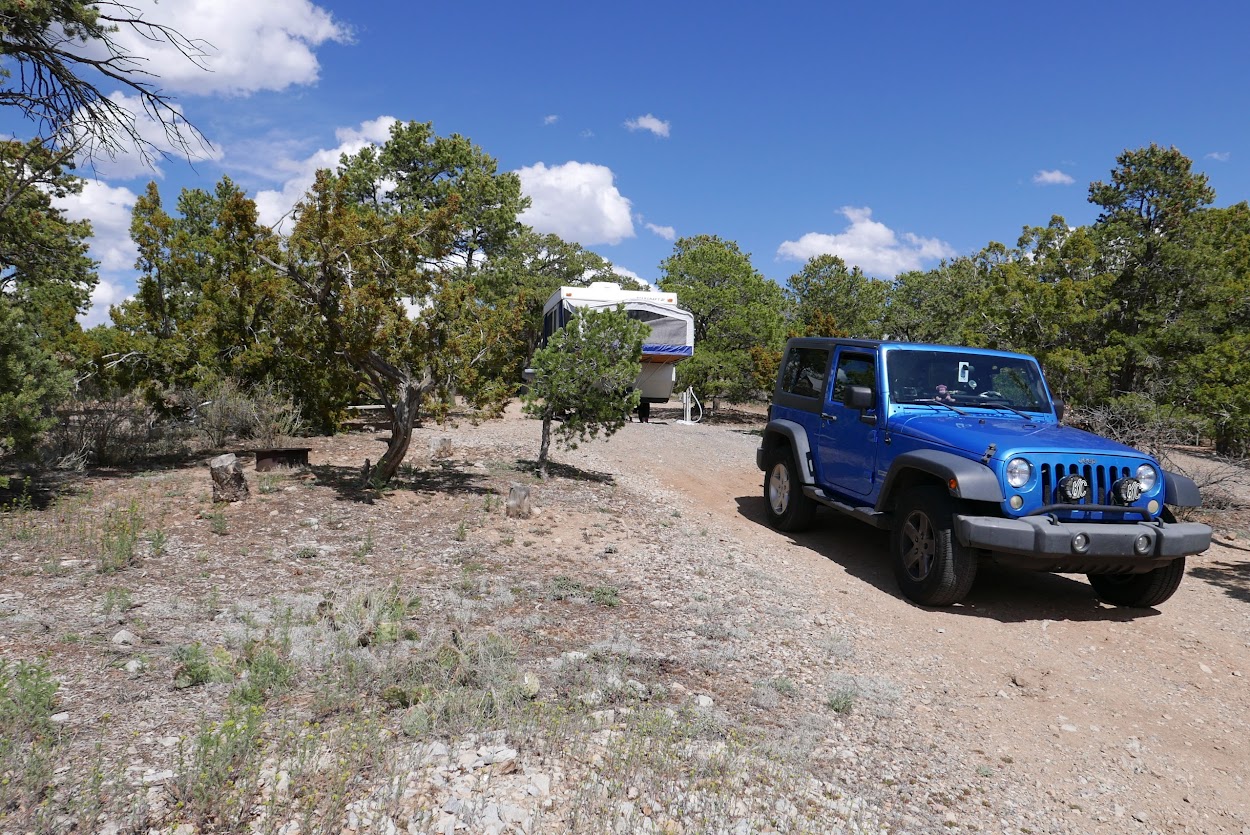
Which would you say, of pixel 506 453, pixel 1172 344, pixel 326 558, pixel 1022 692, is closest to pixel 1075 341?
pixel 1172 344

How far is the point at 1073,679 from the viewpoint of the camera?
4559 millimetres

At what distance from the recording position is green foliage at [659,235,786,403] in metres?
22.0

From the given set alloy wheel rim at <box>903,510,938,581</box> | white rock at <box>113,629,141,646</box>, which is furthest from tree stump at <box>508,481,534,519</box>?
white rock at <box>113,629,141,646</box>

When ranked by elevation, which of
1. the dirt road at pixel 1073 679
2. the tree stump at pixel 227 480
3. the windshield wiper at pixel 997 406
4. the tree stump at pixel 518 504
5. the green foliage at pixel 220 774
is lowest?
A: the dirt road at pixel 1073 679

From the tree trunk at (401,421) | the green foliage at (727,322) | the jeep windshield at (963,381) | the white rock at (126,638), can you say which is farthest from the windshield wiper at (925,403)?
the green foliage at (727,322)

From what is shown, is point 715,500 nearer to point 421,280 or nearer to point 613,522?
point 613,522

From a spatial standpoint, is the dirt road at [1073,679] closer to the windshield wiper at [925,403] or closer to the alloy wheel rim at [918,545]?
the alloy wheel rim at [918,545]

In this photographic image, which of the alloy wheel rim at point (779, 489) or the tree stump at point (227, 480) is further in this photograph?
the alloy wheel rim at point (779, 489)

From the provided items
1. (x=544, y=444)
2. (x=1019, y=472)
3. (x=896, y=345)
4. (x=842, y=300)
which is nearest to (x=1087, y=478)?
(x=1019, y=472)

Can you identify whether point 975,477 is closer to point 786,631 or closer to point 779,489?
point 786,631

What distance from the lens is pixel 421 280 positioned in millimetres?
8492

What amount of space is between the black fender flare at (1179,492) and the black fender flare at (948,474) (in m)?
1.46

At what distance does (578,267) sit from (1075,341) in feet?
102

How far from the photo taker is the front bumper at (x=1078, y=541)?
5062mm
